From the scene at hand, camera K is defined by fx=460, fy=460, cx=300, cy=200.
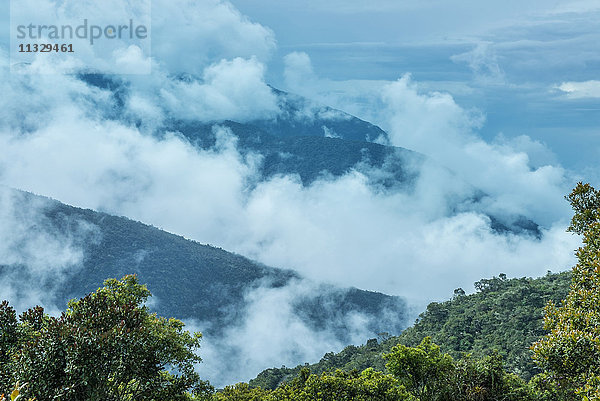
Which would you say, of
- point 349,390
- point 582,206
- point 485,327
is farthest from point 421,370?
point 485,327

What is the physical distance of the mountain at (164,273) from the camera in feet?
579

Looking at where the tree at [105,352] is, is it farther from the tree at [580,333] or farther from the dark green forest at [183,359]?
the tree at [580,333]

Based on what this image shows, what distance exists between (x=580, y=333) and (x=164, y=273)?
186 m

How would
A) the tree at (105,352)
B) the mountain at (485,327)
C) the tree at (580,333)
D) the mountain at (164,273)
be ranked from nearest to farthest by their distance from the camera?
the tree at (580,333)
the tree at (105,352)
the mountain at (485,327)
the mountain at (164,273)

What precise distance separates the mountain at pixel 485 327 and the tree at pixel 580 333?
27287 mm

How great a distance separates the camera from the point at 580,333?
448 inches

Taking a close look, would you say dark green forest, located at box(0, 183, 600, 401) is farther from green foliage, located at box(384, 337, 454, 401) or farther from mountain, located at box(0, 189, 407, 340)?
mountain, located at box(0, 189, 407, 340)

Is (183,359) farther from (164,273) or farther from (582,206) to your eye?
(164,273)

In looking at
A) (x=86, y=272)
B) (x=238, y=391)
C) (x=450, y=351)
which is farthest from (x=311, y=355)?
(x=238, y=391)

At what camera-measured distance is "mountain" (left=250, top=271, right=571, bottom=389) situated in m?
46.4

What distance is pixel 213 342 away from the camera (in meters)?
177

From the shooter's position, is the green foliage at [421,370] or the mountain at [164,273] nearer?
the green foliage at [421,370]

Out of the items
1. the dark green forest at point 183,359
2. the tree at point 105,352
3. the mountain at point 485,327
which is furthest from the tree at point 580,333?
the mountain at point 485,327

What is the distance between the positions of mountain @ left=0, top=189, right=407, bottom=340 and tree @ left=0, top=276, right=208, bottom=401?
163 m
